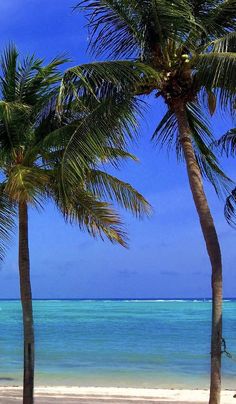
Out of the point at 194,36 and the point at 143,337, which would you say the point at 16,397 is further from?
the point at 143,337

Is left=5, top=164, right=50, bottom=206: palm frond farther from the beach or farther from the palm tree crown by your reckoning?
the beach

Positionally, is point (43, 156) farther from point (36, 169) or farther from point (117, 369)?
point (117, 369)

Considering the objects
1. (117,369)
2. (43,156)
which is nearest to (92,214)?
(43,156)

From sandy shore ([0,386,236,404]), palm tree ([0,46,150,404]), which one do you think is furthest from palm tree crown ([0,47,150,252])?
sandy shore ([0,386,236,404])

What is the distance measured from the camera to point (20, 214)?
12.1m

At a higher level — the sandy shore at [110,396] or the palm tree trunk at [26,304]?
the palm tree trunk at [26,304]

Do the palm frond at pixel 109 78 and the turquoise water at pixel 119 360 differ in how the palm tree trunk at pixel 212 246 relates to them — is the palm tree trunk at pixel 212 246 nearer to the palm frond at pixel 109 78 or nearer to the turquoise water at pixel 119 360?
the palm frond at pixel 109 78

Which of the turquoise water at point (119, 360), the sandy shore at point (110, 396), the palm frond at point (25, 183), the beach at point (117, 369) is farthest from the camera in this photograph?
the turquoise water at point (119, 360)

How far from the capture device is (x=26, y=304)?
11.9 metres

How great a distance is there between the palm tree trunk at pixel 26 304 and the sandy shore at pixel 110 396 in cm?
406

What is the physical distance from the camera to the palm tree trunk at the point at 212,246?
30.6ft

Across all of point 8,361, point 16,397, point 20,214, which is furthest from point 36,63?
point 8,361

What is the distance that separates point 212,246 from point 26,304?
3837 millimetres

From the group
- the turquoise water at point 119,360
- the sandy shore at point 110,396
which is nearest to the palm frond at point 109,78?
the sandy shore at point 110,396
